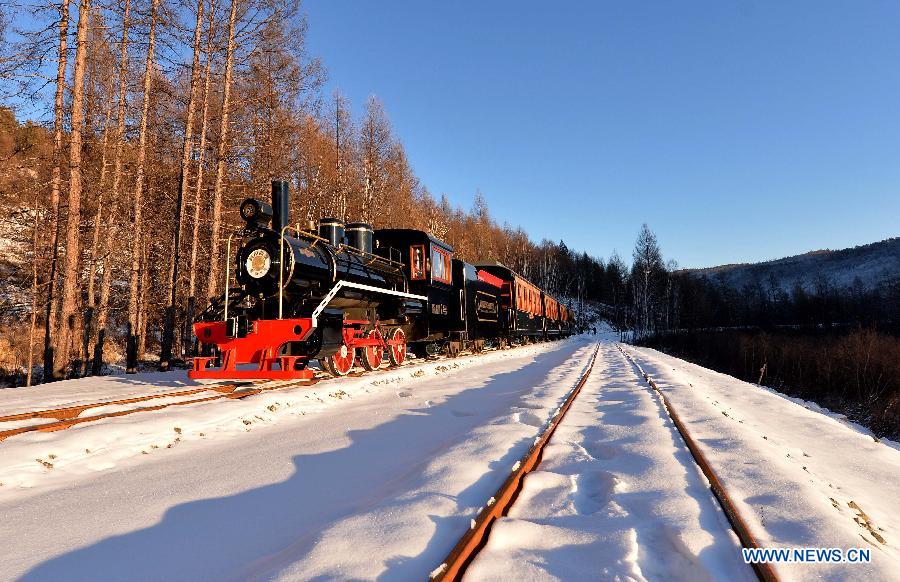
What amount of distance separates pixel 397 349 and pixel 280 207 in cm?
499

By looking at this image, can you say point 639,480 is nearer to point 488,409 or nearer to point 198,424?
point 488,409

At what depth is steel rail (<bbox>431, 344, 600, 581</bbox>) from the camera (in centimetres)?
192

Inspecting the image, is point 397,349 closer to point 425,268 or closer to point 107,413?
point 425,268

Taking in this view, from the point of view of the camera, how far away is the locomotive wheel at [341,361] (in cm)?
923

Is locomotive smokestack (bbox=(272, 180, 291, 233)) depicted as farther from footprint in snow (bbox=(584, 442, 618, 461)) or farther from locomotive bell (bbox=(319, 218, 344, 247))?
footprint in snow (bbox=(584, 442, 618, 461))

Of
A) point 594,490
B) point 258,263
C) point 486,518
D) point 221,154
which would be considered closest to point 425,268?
point 258,263

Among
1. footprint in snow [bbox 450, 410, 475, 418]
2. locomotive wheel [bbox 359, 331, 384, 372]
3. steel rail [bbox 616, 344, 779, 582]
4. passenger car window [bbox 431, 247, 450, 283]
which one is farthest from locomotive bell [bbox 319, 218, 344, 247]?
steel rail [bbox 616, 344, 779, 582]

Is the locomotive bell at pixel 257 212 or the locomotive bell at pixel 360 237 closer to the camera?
the locomotive bell at pixel 257 212

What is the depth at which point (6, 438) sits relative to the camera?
4.21 metres

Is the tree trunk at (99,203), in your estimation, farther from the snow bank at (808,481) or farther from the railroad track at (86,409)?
the snow bank at (808,481)

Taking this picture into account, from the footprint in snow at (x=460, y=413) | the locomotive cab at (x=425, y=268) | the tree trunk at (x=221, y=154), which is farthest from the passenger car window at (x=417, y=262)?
the footprint in snow at (x=460, y=413)

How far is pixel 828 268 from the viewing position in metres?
129

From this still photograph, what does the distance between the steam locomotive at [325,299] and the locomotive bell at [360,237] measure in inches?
1.0

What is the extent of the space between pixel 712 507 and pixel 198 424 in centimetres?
482
